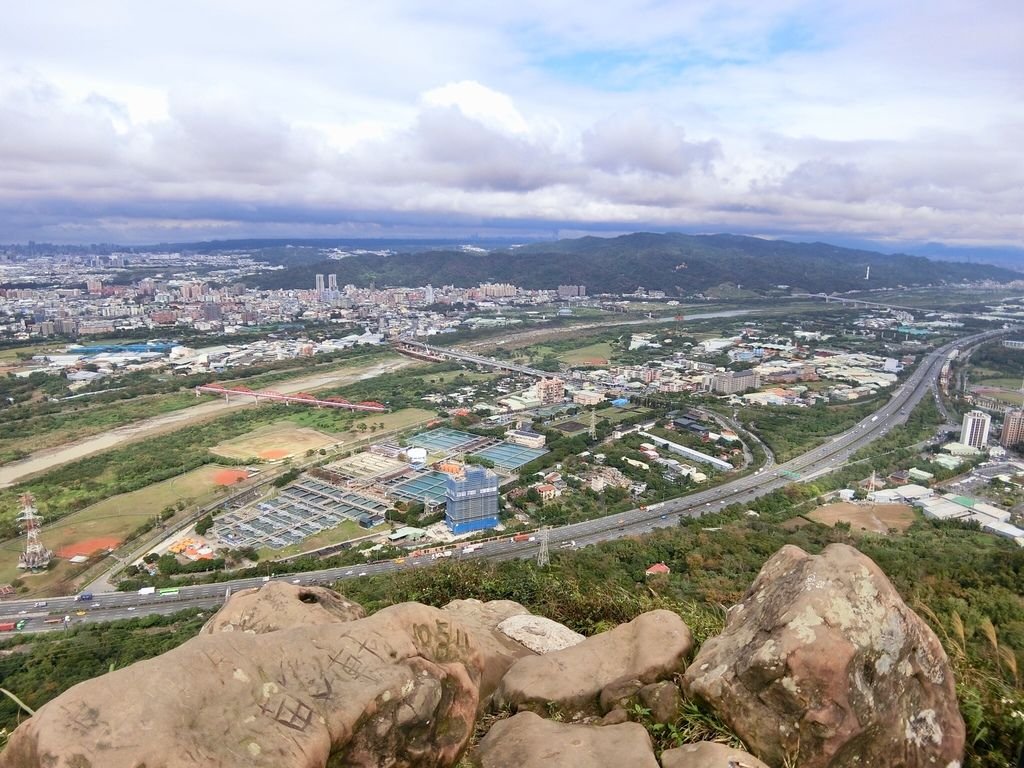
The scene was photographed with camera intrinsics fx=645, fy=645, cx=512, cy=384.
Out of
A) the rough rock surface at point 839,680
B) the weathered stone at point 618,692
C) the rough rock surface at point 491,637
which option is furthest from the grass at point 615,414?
the rough rock surface at point 839,680

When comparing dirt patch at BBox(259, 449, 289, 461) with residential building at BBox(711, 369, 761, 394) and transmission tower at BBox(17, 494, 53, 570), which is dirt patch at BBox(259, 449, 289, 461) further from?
residential building at BBox(711, 369, 761, 394)

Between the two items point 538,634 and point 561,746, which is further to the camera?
point 538,634

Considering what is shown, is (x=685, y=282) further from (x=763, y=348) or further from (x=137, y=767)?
(x=137, y=767)

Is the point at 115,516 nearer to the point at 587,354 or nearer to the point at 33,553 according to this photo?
the point at 33,553

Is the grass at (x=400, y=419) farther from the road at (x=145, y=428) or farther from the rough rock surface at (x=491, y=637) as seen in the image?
the rough rock surface at (x=491, y=637)

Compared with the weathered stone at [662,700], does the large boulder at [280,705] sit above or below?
above

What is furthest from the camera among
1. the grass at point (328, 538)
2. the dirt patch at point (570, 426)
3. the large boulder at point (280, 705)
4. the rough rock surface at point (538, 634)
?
the dirt patch at point (570, 426)

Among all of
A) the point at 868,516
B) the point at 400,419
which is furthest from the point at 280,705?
the point at 400,419

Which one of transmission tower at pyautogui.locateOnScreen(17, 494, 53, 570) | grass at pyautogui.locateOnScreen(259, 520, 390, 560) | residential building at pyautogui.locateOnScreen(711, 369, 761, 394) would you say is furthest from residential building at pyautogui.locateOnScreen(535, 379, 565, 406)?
transmission tower at pyautogui.locateOnScreen(17, 494, 53, 570)

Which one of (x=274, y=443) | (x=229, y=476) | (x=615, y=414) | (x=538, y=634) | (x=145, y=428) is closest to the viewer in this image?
(x=538, y=634)
